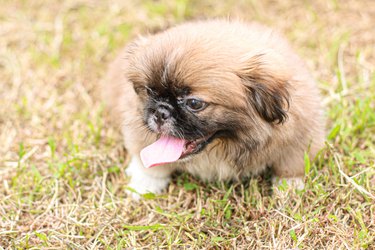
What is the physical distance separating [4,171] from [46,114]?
645 mm

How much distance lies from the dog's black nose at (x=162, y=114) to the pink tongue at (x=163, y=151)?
0.58ft

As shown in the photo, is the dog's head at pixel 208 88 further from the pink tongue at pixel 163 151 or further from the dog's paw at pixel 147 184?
the dog's paw at pixel 147 184

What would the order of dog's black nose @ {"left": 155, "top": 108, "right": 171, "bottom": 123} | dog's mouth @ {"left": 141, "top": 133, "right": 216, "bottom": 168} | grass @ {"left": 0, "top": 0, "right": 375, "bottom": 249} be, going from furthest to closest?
grass @ {"left": 0, "top": 0, "right": 375, "bottom": 249} → dog's mouth @ {"left": 141, "top": 133, "right": 216, "bottom": 168} → dog's black nose @ {"left": 155, "top": 108, "right": 171, "bottom": 123}

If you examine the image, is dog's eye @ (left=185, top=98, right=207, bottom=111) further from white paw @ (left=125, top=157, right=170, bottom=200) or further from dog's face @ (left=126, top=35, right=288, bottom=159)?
white paw @ (left=125, top=157, right=170, bottom=200)

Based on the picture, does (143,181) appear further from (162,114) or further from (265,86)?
(265,86)

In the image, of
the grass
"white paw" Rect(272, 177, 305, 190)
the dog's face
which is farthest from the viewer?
"white paw" Rect(272, 177, 305, 190)

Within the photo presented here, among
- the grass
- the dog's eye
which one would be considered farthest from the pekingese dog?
the grass

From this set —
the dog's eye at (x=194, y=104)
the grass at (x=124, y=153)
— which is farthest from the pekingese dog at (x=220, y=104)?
the grass at (x=124, y=153)

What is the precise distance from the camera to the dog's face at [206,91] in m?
2.43

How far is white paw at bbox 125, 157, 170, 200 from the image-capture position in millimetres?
3182

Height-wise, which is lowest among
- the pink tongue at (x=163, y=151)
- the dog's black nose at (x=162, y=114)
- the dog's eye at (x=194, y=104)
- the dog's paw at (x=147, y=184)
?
the dog's paw at (x=147, y=184)

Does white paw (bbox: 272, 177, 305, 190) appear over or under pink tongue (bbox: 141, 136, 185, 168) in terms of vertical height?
under

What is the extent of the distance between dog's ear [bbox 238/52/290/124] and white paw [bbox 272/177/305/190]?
21.7 inches

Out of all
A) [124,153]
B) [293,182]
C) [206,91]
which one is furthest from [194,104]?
[124,153]
